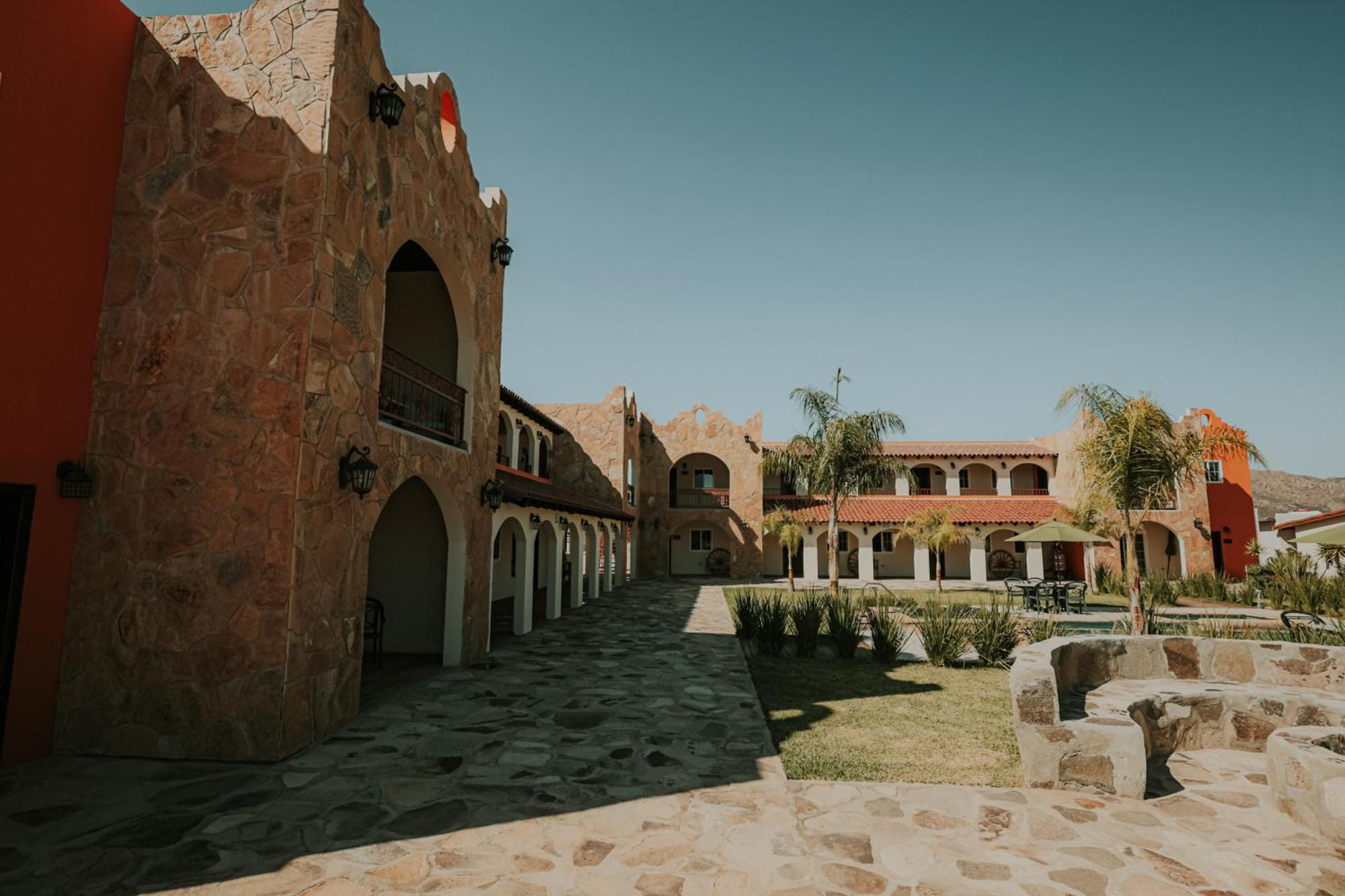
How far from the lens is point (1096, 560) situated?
2664 cm

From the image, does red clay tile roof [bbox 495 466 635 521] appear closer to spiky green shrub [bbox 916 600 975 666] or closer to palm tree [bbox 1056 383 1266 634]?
spiky green shrub [bbox 916 600 975 666]

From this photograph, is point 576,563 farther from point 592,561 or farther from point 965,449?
point 965,449

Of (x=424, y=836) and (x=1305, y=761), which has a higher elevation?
(x=1305, y=761)

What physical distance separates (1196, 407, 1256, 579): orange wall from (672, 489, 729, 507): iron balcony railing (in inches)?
832

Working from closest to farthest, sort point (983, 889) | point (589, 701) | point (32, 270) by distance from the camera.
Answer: point (983, 889), point (32, 270), point (589, 701)

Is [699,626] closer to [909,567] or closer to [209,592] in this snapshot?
[209,592]

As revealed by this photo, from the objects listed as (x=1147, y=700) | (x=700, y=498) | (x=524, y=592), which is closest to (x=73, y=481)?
(x=524, y=592)

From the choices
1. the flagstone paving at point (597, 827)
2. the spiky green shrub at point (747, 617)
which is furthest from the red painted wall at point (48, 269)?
the spiky green shrub at point (747, 617)

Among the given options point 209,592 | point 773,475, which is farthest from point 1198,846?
point 773,475

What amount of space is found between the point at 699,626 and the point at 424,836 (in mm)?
10406

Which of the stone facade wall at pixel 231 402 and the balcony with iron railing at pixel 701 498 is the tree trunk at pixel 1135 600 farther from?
the balcony with iron railing at pixel 701 498

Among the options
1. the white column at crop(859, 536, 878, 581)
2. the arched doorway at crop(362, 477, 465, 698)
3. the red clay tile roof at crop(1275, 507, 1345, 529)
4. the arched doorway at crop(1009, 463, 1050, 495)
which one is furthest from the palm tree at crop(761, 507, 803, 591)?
the red clay tile roof at crop(1275, 507, 1345, 529)

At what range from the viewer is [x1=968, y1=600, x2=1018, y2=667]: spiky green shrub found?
10586 mm

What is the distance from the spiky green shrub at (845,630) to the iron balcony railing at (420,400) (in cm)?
667
